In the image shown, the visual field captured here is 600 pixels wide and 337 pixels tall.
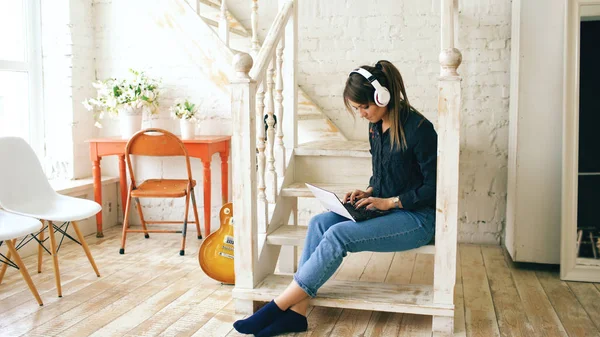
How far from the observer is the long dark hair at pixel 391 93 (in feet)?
9.30

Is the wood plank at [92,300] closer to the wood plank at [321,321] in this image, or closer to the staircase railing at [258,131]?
the staircase railing at [258,131]

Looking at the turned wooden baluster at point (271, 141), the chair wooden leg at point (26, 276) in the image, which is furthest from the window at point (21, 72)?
the turned wooden baluster at point (271, 141)

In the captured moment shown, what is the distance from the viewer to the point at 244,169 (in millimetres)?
2984

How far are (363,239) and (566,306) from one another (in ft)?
3.91

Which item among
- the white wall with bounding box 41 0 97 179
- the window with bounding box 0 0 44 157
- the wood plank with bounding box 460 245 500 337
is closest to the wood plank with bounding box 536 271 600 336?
the wood plank with bounding box 460 245 500 337

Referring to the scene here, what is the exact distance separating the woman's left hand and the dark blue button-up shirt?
6 cm

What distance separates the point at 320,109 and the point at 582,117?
1964 millimetres

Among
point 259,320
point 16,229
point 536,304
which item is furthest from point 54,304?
point 536,304

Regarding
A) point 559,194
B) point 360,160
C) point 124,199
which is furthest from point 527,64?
point 124,199

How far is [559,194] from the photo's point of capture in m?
3.80

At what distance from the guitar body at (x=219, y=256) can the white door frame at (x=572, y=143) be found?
6.26 ft

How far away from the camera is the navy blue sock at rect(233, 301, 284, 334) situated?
2.76 m

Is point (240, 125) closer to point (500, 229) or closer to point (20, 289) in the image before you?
point (20, 289)

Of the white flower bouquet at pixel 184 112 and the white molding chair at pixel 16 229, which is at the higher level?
the white flower bouquet at pixel 184 112
